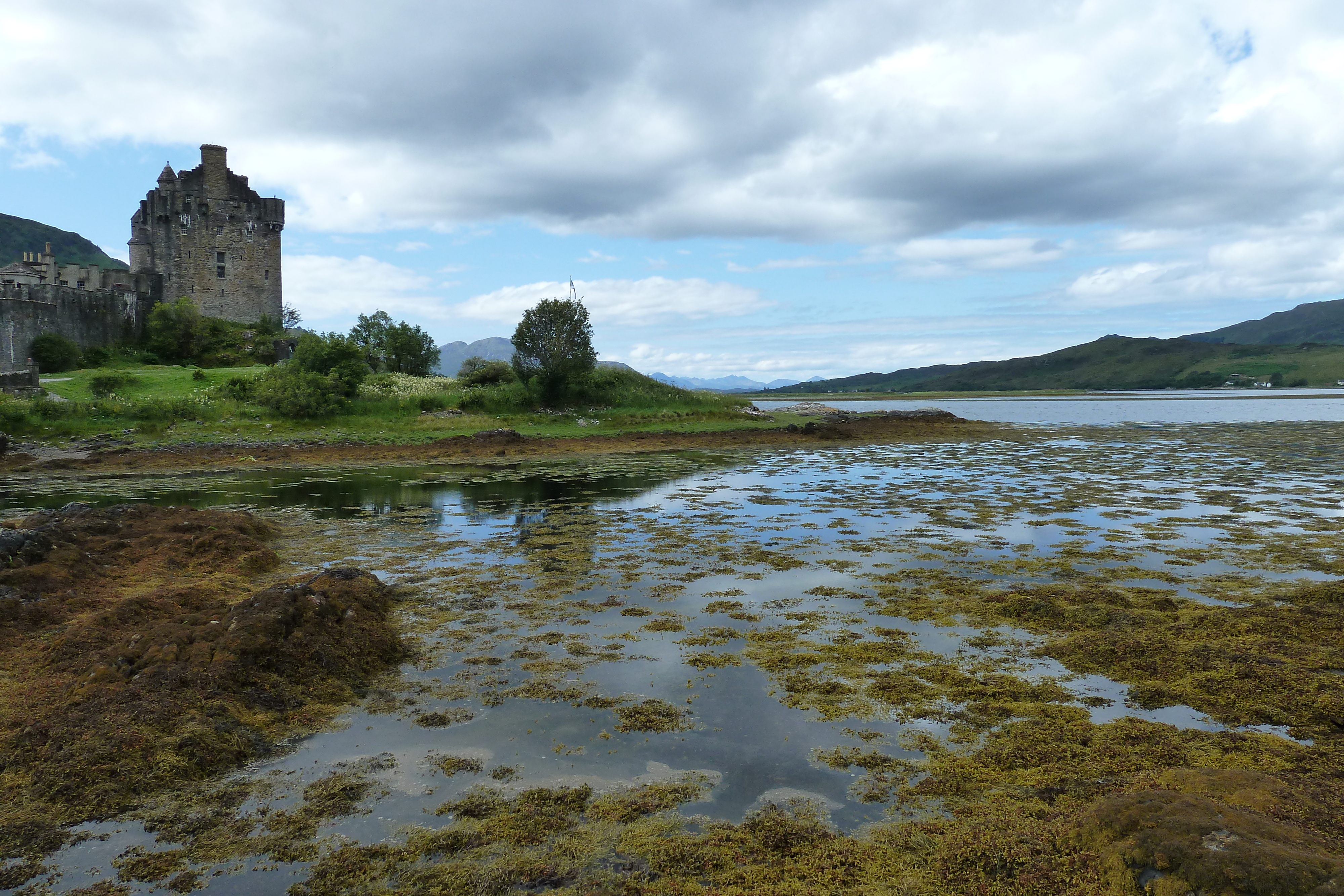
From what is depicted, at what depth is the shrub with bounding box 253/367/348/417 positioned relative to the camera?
129 feet

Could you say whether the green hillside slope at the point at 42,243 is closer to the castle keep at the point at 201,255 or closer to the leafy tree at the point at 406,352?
the castle keep at the point at 201,255

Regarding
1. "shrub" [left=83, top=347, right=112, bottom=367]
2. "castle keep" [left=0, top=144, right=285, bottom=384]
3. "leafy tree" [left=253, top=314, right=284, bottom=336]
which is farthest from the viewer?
"castle keep" [left=0, top=144, right=285, bottom=384]

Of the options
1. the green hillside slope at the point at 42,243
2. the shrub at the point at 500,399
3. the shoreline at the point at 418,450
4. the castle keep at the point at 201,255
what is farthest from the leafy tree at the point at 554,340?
the green hillside slope at the point at 42,243

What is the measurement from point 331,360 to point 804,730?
4274 centimetres

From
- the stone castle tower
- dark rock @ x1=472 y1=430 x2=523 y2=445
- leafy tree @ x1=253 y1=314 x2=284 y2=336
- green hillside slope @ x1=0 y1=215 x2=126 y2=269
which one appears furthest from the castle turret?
green hillside slope @ x1=0 y1=215 x2=126 y2=269

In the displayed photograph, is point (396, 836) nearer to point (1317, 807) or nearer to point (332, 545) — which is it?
point (1317, 807)

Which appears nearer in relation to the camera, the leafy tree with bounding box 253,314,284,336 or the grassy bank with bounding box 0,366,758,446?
the grassy bank with bounding box 0,366,758,446

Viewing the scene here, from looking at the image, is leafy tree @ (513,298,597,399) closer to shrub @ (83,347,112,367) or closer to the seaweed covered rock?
shrub @ (83,347,112,367)

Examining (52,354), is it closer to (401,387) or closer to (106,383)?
(106,383)

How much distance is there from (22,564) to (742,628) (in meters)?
10.5

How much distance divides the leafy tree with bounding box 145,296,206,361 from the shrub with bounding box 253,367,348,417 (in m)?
21.3

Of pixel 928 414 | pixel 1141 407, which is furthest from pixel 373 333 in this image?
pixel 1141 407

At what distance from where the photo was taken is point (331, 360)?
140 feet

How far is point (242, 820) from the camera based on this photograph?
5.18 metres
